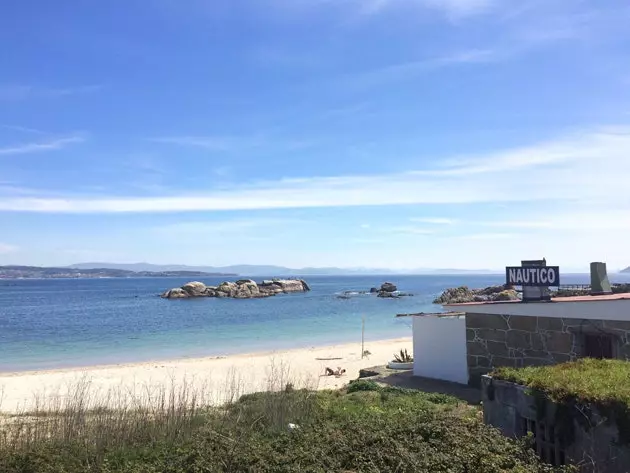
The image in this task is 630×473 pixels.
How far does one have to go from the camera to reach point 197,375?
925 inches

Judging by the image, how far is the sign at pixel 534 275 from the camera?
49.1 ft

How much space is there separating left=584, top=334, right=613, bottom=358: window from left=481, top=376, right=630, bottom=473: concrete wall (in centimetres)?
652

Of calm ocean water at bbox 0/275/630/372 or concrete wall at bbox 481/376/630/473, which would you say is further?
calm ocean water at bbox 0/275/630/372

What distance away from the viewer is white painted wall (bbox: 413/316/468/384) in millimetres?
17125

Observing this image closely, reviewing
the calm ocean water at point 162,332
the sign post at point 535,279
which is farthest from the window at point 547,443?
the calm ocean water at point 162,332

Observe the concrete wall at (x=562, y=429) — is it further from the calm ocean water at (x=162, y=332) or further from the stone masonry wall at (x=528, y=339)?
the calm ocean water at (x=162, y=332)

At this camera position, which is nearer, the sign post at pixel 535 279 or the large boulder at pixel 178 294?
the sign post at pixel 535 279

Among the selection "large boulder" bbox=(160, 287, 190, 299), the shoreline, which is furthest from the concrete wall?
"large boulder" bbox=(160, 287, 190, 299)

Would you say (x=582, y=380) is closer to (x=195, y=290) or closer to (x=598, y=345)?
(x=598, y=345)

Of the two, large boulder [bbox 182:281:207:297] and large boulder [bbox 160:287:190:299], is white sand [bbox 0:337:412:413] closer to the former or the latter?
large boulder [bbox 160:287:190:299]

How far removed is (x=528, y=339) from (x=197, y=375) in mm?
13809

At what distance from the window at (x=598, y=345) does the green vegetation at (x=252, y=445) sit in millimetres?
7187

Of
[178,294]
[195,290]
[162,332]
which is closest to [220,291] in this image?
[195,290]

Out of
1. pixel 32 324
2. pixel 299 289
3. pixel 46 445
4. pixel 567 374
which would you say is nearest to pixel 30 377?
pixel 46 445
